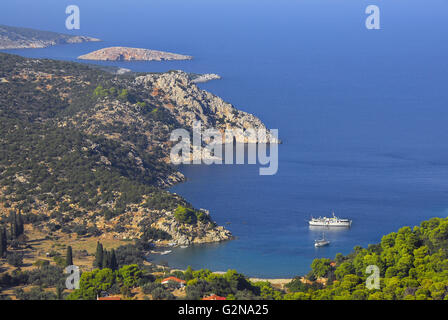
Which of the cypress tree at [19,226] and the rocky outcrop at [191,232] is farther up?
the cypress tree at [19,226]

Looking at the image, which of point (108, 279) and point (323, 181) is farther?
point (323, 181)

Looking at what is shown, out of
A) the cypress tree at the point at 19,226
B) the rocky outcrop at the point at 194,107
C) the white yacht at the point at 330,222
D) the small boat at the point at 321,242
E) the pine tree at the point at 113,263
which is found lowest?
the small boat at the point at 321,242

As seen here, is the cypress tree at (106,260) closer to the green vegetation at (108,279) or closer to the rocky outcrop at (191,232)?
the green vegetation at (108,279)

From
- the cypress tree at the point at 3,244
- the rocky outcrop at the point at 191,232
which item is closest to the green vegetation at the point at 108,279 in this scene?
the cypress tree at the point at 3,244

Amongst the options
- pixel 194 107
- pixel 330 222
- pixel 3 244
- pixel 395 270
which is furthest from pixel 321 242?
pixel 194 107

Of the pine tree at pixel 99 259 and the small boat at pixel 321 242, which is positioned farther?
the small boat at pixel 321 242

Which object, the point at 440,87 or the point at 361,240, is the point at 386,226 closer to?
the point at 361,240

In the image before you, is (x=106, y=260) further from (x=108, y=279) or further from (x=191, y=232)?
(x=191, y=232)

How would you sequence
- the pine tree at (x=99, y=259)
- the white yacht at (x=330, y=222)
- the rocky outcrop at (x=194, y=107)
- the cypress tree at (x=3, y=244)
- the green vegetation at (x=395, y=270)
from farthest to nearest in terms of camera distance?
the rocky outcrop at (x=194, y=107) → the white yacht at (x=330, y=222) → the cypress tree at (x=3, y=244) → the pine tree at (x=99, y=259) → the green vegetation at (x=395, y=270)

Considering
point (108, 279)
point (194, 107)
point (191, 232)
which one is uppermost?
point (194, 107)

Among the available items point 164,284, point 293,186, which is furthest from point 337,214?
point 164,284

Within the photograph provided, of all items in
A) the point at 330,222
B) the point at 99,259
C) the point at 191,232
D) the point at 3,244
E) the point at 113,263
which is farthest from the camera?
the point at 330,222

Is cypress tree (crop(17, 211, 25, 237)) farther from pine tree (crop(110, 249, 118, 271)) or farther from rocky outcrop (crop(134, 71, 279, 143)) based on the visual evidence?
rocky outcrop (crop(134, 71, 279, 143))
